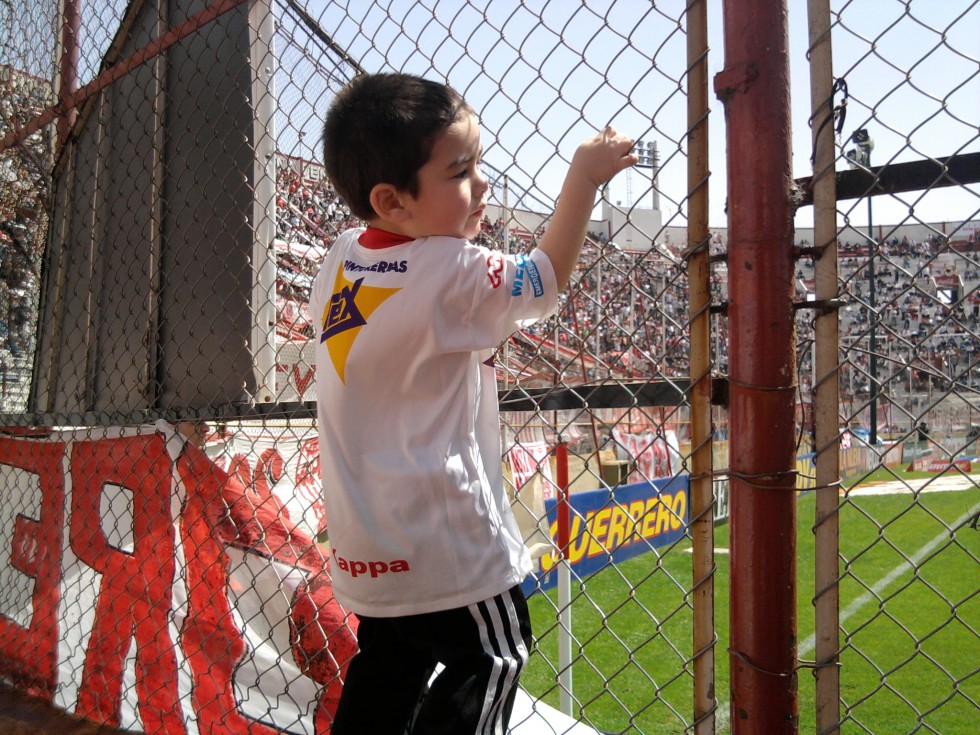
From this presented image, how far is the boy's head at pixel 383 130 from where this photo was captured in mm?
1519

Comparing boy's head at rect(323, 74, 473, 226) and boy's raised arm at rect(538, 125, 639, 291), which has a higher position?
boy's head at rect(323, 74, 473, 226)

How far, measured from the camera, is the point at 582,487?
1259 cm

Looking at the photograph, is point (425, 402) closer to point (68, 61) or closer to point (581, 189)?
point (581, 189)

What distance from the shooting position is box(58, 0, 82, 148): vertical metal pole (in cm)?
371

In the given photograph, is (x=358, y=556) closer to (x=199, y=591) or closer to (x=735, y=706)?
(x=735, y=706)

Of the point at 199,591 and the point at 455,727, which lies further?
the point at 199,591

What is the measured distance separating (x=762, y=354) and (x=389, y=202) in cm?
74

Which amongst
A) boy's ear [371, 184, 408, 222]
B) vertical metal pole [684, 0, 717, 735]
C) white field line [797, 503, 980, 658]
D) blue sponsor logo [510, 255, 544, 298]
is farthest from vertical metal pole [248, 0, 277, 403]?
white field line [797, 503, 980, 658]

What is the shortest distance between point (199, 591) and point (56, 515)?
111 centimetres

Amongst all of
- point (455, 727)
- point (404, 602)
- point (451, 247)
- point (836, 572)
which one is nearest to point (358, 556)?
point (404, 602)

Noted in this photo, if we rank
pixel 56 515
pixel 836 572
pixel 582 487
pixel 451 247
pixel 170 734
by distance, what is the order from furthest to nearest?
pixel 582 487, pixel 56 515, pixel 170 734, pixel 451 247, pixel 836 572

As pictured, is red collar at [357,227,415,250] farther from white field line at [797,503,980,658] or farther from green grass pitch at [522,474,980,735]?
white field line at [797,503,980,658]

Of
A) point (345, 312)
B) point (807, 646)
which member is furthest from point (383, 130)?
point (807, 646)

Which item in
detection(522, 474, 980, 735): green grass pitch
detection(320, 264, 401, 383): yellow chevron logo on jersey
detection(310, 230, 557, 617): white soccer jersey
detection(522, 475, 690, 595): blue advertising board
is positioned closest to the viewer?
detection(310, 230, 557, 617): white soccer jersey
